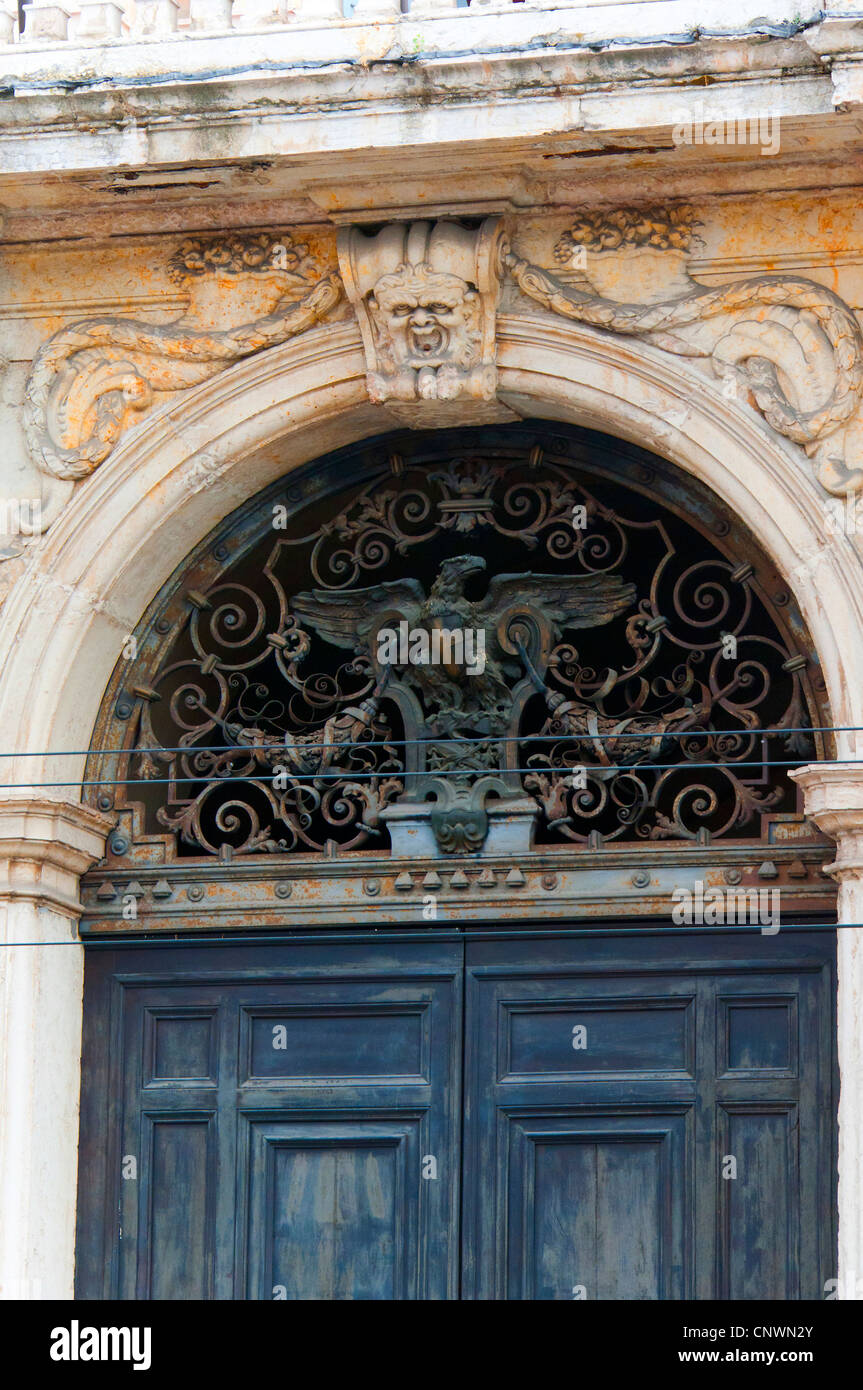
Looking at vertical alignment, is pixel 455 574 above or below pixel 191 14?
below

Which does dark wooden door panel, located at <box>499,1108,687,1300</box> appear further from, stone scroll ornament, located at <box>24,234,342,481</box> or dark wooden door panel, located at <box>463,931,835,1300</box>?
stone scroll ornament, located at <box>24,234,342,481</box>

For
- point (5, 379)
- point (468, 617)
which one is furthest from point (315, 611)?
point (5, 379)

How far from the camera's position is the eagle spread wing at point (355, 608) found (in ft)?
26.8

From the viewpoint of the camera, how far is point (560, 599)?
8.09 metres

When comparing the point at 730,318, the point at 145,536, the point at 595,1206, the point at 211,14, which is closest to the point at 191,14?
the point at 211,14

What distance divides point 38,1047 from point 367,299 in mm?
2496

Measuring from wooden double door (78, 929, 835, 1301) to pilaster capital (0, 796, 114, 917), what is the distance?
1.29ft

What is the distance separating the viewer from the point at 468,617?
8016 mm

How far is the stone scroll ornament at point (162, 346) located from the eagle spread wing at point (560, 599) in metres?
1.05

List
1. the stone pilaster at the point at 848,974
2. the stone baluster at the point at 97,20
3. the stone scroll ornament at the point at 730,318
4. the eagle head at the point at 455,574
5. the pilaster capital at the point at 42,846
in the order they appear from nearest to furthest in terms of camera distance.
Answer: the stone pilaster at the point at 848,974 < the stone scroll ornament at the point at 730,318 < the pilaster capital at the point at 42,846 < the stone baluster at the point at 97,20 < the eagle head at the point at 455,574

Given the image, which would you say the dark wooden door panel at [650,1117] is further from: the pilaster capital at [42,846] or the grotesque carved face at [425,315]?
the grotesque carved face at [425,315]

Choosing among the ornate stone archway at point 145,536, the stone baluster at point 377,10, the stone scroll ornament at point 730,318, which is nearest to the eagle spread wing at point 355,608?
the ornate stone archway at point 145,536

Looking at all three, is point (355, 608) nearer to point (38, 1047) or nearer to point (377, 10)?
point (38, 1047)
